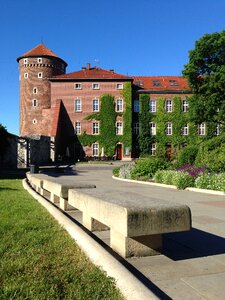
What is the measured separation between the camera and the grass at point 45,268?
330 centimetres

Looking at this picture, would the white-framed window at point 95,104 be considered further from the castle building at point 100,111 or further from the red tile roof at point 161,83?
the red tile roof at point 161,83

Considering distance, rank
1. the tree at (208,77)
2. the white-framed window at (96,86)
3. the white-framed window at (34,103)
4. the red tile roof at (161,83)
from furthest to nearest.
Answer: the white-framed window at (34,103)
the red tile roof at (161,83)
the white-framed window at (96,86)
the tree at (208,77)

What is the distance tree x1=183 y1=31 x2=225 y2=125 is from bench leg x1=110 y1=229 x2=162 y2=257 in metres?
35.2

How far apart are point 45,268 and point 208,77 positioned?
38349mm

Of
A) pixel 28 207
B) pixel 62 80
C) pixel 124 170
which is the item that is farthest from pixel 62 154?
pixel 28 207

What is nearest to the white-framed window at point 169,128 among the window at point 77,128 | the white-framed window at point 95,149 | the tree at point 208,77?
the white-framed window at point 95,149

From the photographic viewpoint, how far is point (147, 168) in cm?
2058

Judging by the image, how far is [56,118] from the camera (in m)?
50.9

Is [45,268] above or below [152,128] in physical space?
below

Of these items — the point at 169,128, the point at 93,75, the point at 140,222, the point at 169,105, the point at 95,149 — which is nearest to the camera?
the point at 140,222

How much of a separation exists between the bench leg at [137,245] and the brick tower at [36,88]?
178 ft

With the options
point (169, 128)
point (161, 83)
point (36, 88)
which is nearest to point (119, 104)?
point (169, 128)

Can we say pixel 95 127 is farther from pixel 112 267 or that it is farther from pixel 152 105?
pixel 112 267

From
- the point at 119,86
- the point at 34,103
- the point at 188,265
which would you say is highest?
the point at 119,86
